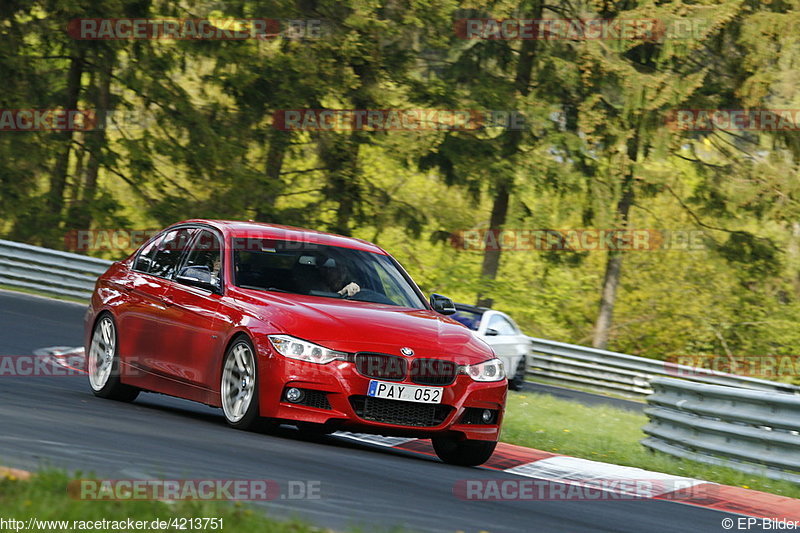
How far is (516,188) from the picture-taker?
1258 inches

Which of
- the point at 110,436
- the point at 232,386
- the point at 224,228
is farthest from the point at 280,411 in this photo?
the point at 224,228

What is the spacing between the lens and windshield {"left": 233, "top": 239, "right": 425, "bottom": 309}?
388 inches

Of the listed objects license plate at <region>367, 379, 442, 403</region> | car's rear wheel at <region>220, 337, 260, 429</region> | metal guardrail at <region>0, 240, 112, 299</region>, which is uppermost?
license plate at <region>367, 379, 442, 403</region>

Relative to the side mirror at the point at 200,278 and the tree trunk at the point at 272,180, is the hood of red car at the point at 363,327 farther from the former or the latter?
the tree trunk at the point at 272,180

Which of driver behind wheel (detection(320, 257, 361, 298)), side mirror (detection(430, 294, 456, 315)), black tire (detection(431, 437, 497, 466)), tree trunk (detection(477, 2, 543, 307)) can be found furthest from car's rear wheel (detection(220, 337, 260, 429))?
tree trunk (detection(477, 2, 543, 307))

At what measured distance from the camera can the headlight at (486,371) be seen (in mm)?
9175

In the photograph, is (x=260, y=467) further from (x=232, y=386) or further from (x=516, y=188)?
(x=516, y=188)

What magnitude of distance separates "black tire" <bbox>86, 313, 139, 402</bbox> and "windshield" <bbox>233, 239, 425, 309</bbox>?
1.70 meters

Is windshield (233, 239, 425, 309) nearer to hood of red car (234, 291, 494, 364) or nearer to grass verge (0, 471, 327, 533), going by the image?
hood of red car (234, 291, 494, 364)

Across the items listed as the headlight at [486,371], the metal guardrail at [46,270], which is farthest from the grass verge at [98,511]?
the metal guardrail at [46,270]

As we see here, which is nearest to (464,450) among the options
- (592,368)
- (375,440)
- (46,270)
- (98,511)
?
(375,440)

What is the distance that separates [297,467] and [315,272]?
2.68 metres

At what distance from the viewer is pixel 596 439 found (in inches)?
539

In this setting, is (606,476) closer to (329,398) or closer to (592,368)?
(329,398)
